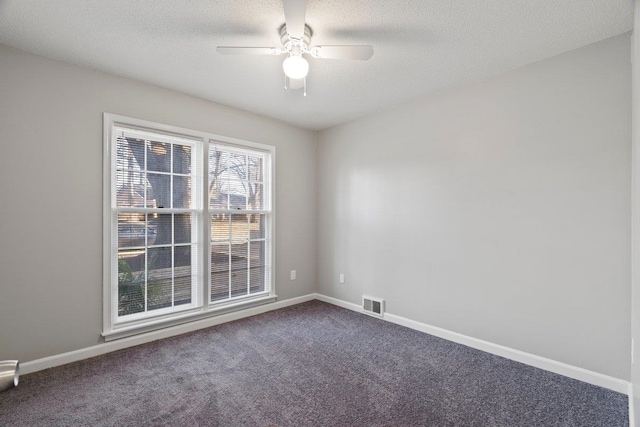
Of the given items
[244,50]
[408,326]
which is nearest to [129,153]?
[244,50]

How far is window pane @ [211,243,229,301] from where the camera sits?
3562 mm

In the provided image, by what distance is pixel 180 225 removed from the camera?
3.32 metres

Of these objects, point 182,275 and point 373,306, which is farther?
point 373,306

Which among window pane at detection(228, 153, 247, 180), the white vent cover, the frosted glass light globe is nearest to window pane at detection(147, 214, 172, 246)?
window pane at detection(228, 153, 247, 180)

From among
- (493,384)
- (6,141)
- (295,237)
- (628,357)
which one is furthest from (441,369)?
(6,141)

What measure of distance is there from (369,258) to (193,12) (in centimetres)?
303

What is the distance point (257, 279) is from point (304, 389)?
1.96 m

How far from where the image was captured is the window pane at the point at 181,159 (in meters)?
3.28

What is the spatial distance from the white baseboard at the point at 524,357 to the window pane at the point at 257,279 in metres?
1.62

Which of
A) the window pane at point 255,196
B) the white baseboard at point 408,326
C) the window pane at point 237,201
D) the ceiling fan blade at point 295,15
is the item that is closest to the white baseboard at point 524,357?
the white baseboard at point 408,326

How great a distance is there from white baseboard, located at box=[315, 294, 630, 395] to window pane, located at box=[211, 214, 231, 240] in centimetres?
215

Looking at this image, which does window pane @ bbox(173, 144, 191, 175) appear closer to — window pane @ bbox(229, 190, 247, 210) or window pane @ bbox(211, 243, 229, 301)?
window pane @ bbox(229, 190, 247, 210)

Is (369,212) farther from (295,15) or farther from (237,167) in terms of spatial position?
(295,15)

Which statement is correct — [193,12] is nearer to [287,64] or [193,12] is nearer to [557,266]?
[287,64]
